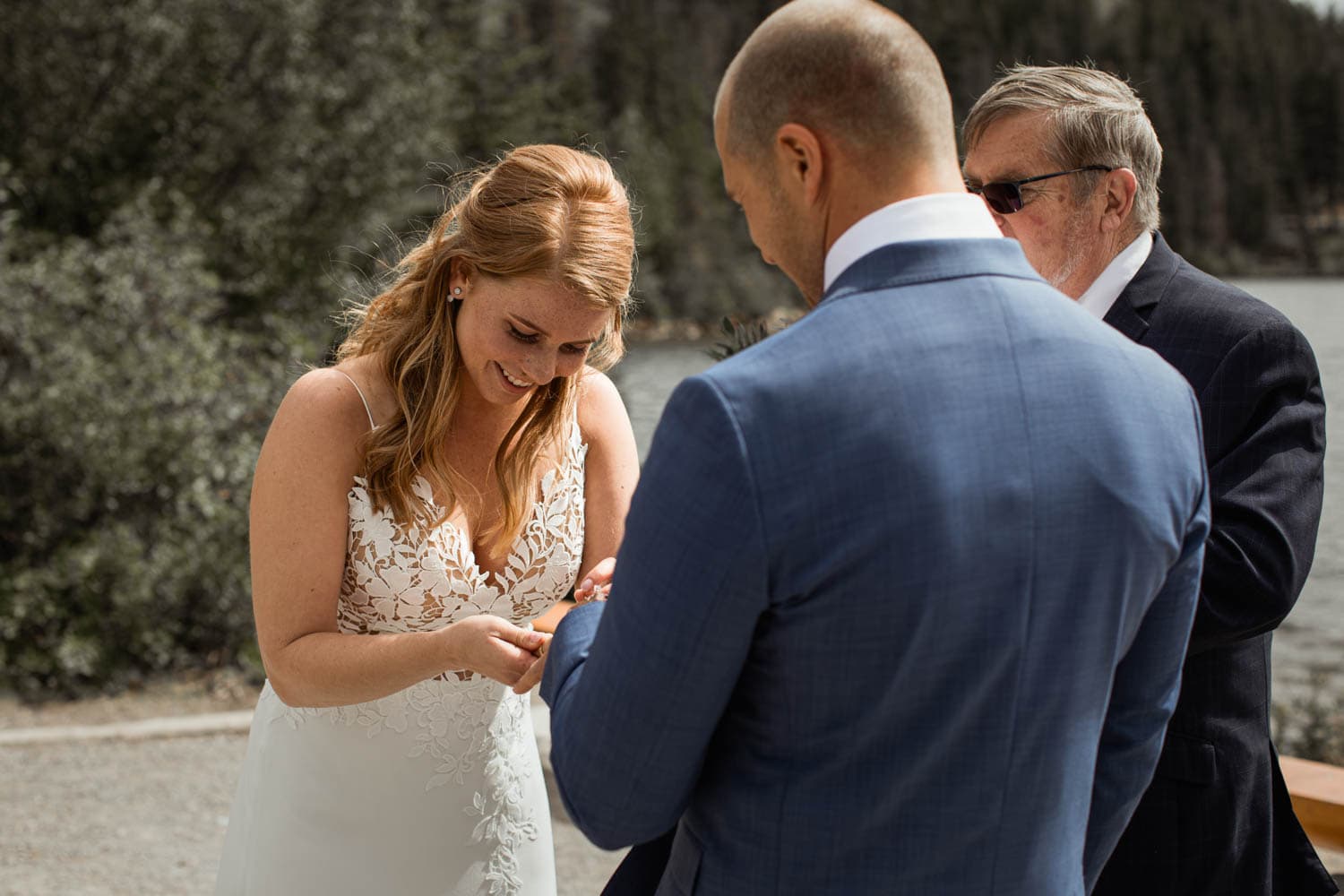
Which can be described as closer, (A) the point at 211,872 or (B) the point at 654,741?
(B) the point at 654,741

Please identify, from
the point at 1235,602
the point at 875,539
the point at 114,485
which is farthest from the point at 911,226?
the point at 114,485

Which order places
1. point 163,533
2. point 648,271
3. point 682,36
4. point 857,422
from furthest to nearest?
1. point 682,36
2. point 648,271
3. point 163,533
4. point 857,422

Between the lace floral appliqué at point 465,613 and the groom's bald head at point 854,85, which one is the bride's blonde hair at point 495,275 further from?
the groom's bald head at point 854,85

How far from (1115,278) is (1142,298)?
0.07 metres

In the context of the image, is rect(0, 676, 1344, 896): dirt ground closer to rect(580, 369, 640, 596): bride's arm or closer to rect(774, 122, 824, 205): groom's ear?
rect(580, 369, 640, 596): bride's arm

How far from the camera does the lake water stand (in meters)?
10.2

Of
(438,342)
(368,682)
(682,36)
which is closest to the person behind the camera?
(368,682)

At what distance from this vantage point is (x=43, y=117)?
10055 mm

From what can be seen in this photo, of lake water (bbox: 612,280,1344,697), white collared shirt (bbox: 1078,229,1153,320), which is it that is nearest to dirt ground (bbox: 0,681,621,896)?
lake water (bbox: 612,280,1344,697)

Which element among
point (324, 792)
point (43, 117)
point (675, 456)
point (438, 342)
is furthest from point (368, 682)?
point (43, 117)

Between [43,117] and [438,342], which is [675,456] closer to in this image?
[438,342]

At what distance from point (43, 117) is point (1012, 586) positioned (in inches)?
424

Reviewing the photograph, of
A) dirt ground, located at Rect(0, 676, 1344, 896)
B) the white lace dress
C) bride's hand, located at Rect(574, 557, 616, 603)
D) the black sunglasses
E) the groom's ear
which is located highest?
the groom's ear

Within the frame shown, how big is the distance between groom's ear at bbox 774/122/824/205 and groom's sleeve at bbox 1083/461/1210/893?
0.60 m
